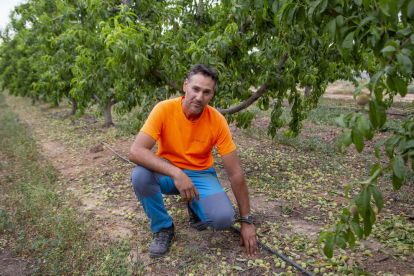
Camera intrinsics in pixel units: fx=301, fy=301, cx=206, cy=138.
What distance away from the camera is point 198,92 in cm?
249

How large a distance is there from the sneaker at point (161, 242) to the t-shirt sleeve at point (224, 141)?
32.9 inches

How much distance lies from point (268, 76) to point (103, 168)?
3024 mm

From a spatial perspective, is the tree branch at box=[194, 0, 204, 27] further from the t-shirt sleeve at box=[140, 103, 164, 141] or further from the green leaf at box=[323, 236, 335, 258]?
the green leaf at box=[323, 236, 335, 258]

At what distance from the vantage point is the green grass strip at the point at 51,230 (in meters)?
2.29

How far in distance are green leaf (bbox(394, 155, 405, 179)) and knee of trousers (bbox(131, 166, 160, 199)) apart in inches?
71.5

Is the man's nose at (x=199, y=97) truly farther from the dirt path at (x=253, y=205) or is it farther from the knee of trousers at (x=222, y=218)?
the dirt path at (x=253, y=205)

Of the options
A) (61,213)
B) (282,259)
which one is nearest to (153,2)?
(61,213)

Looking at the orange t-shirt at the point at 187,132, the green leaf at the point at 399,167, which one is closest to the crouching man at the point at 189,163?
the orange t-shirt at the point at 187,132

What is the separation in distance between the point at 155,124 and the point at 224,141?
611mm

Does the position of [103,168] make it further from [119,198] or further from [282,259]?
[282,259]

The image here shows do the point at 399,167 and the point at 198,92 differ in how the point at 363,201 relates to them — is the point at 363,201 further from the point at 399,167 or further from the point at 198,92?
the point at 198,92

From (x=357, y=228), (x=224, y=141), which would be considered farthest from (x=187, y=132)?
(x=357, y=228)

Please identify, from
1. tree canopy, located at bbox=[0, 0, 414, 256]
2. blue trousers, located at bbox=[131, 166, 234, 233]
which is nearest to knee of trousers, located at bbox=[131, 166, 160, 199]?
blue trousers, located at bbox=[131, 166, 234, 233]

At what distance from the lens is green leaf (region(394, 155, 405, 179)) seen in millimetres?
1121
